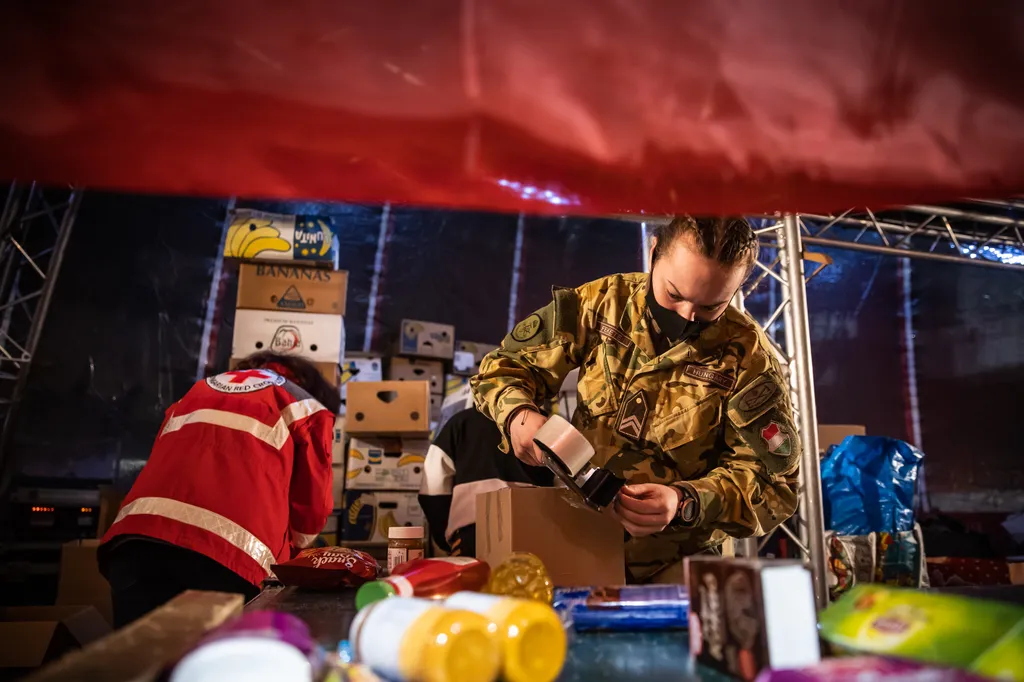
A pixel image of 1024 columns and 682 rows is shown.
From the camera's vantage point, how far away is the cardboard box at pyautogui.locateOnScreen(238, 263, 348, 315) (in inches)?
164

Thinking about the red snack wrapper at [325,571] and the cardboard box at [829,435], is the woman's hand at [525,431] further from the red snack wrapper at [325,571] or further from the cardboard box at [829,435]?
the cardboard box at [829,435]

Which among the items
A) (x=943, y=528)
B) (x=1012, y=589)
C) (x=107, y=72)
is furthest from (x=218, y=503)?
(x=943, y=528)

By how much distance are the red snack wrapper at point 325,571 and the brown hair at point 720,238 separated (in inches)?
40.9

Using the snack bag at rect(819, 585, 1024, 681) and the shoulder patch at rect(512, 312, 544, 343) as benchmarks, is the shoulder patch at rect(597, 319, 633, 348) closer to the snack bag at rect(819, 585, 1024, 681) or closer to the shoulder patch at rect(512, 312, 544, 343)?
the shoulder patch at rect(512, 312, 544, 343)

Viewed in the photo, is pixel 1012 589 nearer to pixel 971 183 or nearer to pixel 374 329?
pixel 971 183

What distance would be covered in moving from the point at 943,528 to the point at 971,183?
5945 mm

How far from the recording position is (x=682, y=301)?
165cm

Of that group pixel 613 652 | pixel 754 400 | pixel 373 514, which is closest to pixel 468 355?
pixel 373 514

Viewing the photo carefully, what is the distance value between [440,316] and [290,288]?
2.06 metres

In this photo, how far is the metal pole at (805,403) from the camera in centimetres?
391

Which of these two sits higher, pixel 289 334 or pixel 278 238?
pixel 278 238

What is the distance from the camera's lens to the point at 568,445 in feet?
3.95

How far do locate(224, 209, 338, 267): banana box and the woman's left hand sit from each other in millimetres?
3333

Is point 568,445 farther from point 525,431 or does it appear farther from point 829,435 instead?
point 829,435
